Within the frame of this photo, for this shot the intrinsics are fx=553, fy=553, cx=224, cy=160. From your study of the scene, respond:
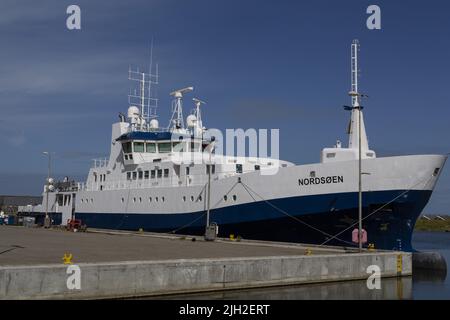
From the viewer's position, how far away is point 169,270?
16812mm

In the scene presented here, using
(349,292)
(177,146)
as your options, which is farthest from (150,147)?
(349,292)

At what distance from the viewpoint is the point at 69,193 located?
5175 centimetres

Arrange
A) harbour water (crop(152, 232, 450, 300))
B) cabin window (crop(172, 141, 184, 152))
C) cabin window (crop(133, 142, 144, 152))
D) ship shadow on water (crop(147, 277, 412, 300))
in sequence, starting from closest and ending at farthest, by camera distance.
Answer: ship shadow on water (crop(147, 277, 412, 300))
harbour water (crop(152, 232, 450, 300))
cabin window (crop(172, 141, 184, 152))
cabin window (crop(133, 142, 144, 152))

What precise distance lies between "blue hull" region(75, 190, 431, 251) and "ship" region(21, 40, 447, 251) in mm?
50

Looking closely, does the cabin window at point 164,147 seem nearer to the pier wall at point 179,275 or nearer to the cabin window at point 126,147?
the cabin window at point 126,147

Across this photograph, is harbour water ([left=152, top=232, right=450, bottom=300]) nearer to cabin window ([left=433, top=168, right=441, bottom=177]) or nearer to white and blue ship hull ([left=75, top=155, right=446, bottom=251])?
white and blue ship hull ([left=75, top=155, right=446, bottom=251])

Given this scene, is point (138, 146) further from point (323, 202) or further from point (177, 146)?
point (323, 202)

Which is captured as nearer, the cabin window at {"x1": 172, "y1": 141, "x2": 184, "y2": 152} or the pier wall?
the pier wall

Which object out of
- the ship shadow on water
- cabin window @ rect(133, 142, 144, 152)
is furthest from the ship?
the ship shadow on water

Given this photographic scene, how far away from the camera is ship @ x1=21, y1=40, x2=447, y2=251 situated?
27078mm

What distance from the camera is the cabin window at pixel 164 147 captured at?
41438mm
